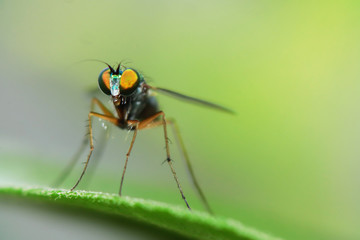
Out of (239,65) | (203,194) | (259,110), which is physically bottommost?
(203,194)

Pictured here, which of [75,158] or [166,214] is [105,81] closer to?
[75,158]

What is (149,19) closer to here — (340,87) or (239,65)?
(239,65)

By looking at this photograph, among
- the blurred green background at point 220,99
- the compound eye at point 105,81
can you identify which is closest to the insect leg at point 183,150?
the blurred green background at point 220,99

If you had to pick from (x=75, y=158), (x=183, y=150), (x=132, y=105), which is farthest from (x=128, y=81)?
(x=75, y=158)

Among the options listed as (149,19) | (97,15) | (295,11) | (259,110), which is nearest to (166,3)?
(149,19)

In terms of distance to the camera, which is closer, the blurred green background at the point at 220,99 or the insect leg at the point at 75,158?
the blurred green background at the point at 220,99

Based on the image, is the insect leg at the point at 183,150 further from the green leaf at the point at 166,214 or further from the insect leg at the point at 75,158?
the green leaf at the point at 166,214

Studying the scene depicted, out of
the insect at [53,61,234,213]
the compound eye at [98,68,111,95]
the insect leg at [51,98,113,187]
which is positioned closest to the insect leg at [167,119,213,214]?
the insect at [53,61,234,213]
